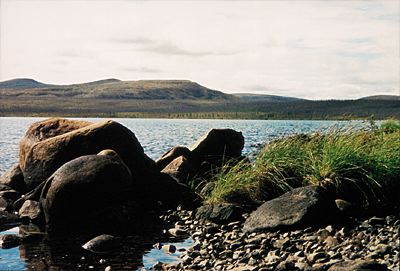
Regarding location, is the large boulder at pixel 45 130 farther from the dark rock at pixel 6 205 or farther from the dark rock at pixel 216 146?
the dark rock at pixel 216 146

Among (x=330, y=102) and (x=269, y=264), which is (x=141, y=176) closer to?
(x=269, y=264)

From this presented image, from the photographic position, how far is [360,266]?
9727mm

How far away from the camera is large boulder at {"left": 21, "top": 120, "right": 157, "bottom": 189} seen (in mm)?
20375

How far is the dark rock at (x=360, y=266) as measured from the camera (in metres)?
9.70

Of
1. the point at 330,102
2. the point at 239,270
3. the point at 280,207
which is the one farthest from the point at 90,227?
the point at 330,102

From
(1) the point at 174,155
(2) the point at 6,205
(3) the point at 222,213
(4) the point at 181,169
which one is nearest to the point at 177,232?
(3) the point at 222,213

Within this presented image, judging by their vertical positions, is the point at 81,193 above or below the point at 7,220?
above

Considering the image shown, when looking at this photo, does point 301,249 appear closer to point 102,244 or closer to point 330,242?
point 330,242

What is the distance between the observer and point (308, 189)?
14.6m

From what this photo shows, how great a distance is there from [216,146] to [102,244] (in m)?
Result: 11.6

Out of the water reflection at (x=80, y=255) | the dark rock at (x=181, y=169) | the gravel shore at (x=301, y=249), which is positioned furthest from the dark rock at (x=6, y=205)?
the gravel shore at (x=301, y=249)

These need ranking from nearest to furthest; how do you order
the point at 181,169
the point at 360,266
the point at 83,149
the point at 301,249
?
the point at 360,266 → the point at 301,249 → the point at 83,149 → the point at 181,169

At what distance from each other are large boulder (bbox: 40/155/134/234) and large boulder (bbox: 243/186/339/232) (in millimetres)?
5145

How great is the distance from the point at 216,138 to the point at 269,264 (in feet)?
47.5
